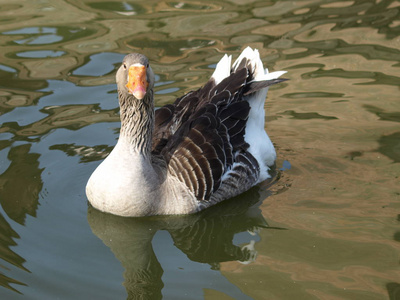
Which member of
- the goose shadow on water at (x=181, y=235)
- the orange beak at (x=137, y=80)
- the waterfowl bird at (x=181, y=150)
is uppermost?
the orange beak at (x=137, y=80)

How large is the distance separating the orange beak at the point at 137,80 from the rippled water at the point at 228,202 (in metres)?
1.59

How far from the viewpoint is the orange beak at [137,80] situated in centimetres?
696

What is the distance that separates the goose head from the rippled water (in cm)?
159

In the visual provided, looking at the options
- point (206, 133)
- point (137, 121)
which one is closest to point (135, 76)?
point (137, 121)

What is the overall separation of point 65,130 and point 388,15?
7.30 meters

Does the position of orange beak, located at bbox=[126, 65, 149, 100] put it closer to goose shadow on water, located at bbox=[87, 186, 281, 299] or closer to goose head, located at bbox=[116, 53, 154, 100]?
goose head, located at bbox=[116, 53, 154, 100]

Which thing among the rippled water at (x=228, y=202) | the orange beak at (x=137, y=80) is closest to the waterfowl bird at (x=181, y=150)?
the orange beak at (x=137, y=80)

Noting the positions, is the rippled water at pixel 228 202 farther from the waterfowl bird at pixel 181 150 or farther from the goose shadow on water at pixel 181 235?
the waterfowl bird at pixel 181 150

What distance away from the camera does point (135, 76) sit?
696 centimetres

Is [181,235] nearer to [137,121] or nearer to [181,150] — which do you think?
[181,150]

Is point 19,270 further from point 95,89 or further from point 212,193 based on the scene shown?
point 95,89

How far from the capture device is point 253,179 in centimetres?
840

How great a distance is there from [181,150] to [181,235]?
100 cm

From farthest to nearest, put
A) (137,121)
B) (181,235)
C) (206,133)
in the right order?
(206,133), (137,121), (181,235)
